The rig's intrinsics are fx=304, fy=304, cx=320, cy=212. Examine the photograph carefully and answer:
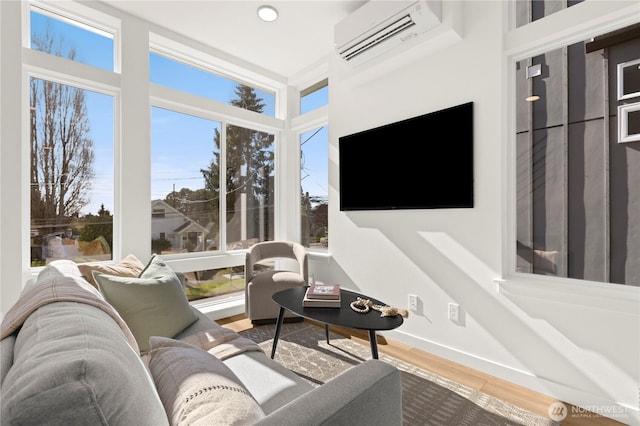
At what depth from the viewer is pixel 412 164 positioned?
2.68 m

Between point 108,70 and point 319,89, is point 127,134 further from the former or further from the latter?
point 319,89

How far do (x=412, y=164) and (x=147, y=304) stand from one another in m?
2.23

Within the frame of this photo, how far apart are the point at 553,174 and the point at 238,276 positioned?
3.29m

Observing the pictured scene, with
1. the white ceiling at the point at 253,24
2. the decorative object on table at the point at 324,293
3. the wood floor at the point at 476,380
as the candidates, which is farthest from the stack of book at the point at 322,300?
the white ceiling at the point at 253,24

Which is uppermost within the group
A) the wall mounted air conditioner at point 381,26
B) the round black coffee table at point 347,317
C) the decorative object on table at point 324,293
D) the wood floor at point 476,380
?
the wall mounted air conditioner at point 381,26

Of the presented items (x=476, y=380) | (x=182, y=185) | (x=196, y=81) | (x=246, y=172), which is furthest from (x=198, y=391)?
(x=196, y=81)

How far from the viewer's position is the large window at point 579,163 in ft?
5.86

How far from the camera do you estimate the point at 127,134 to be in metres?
2.83

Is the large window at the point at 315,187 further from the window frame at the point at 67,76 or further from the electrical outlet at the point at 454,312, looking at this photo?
the window frame at the point at 67,76

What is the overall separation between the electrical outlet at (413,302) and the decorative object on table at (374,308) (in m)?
0.68

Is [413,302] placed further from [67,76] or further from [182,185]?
[67,76]

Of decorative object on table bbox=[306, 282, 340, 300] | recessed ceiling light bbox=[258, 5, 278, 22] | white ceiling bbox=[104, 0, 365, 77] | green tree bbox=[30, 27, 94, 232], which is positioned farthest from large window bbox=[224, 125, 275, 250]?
decorative object on table bbox=[306, 282, 340, 300]

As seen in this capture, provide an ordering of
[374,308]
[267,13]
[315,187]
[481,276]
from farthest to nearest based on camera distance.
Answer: [315,187] < [267,13] < [481,276] < [374,308]

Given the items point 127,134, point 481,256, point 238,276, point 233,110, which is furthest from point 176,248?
point 481,256
